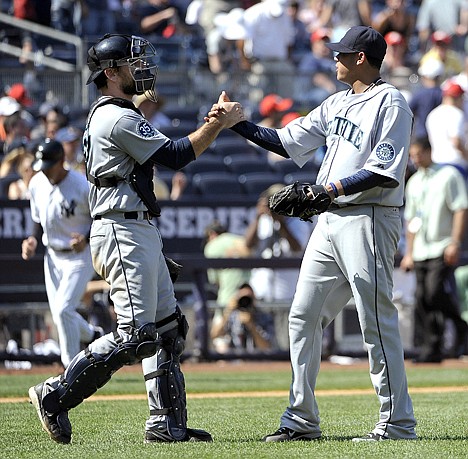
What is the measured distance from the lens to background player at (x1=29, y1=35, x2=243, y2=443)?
5.73m

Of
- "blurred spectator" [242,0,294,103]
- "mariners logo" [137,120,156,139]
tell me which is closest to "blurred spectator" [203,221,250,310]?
"blurred spectator" [242,0,294,103]

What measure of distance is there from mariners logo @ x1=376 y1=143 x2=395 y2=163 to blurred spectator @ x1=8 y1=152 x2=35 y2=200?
7335 mm

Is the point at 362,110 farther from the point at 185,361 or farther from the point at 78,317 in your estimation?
the point at 185,361

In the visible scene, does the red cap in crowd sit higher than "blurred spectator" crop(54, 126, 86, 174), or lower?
higher

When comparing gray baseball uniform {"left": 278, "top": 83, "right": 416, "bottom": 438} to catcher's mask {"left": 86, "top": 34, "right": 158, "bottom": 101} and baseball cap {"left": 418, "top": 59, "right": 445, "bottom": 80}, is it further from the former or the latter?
baseball cap {"left": 418, "top": 59, "right": 445, "bottom": 80}

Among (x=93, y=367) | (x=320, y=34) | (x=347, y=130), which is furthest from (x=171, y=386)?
(x=320, y=34)

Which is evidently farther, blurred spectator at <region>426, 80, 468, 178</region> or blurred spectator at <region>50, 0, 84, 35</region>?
blurred spectator at <region>50, 0, 84, 35</region>

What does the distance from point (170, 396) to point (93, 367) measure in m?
0.44

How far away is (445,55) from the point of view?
53.0 ft

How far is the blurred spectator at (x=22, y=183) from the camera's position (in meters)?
12.6

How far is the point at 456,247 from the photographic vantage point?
446 inches

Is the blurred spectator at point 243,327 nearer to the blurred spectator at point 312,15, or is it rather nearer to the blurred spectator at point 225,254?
the blurred spectator at point 225,254

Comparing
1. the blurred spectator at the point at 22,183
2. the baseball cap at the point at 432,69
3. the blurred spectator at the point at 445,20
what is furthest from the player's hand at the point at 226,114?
the blurred spectator at the point at 445,20

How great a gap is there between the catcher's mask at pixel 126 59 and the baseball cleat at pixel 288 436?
6.17 ft
